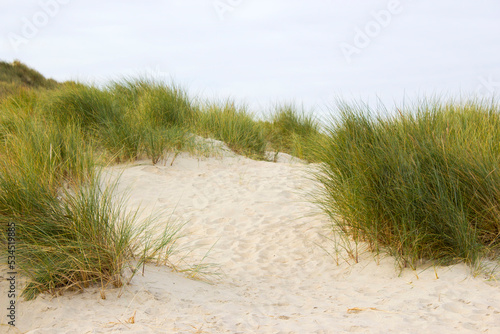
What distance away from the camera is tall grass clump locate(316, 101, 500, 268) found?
3.38 m

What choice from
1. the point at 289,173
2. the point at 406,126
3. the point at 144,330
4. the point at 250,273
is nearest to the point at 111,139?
the point at 289,173

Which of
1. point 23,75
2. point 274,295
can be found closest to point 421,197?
point 274,295

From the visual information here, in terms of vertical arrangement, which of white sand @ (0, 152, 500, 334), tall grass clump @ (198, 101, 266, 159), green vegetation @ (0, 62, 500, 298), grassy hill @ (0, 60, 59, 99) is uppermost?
grassy hill @ (0, 60, 59, 99)

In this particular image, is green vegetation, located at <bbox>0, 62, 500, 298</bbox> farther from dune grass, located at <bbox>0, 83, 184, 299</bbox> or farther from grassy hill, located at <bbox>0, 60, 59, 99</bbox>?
grassy hill, located at <bbox>0, 60, 59, 99</bbox>

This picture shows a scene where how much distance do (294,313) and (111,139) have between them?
5075 millimetres

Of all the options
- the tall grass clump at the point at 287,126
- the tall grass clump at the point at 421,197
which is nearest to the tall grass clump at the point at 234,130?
the tall grass clump at the point at 287,126

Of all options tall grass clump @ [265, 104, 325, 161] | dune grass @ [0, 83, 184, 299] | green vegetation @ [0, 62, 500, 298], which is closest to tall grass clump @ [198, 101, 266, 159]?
tall grass clump @ [265, 104, 325, 161]

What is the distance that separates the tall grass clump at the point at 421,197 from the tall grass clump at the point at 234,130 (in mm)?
4296

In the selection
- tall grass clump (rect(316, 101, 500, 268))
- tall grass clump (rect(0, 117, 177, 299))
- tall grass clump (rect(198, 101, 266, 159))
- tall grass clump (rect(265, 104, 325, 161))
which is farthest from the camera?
tall grass clump (rect(265, 104, 325, 161))

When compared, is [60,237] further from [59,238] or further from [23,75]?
[23,75]

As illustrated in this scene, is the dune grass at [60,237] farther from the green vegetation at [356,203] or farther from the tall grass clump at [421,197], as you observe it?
the tall grass clump at [421,197]

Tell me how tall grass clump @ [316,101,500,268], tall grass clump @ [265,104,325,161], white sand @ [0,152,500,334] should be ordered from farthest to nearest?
tall grass clump @ [265,104,325,161] → tall grass clump @ [316,101,500,268] → white sand @ [0,152,500,334]

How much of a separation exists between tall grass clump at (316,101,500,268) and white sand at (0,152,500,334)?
0.22 metres

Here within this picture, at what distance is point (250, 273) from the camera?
12.1 feet
